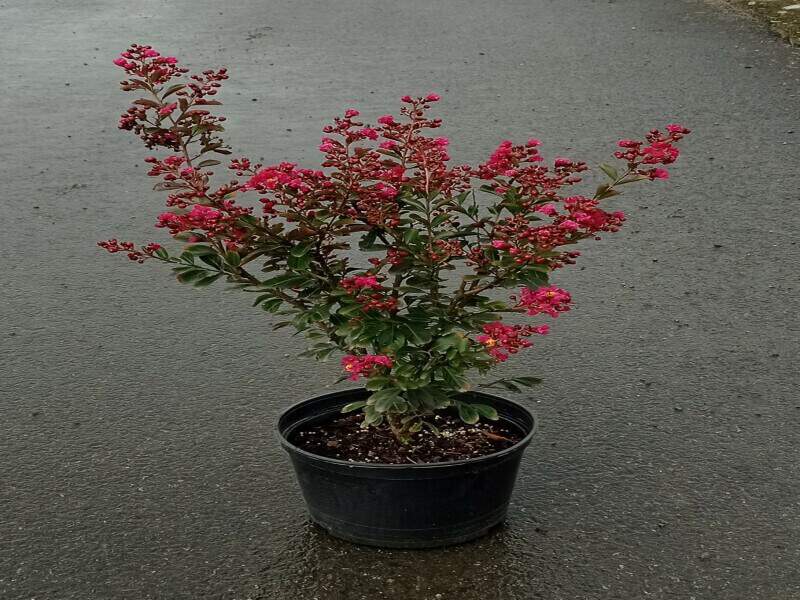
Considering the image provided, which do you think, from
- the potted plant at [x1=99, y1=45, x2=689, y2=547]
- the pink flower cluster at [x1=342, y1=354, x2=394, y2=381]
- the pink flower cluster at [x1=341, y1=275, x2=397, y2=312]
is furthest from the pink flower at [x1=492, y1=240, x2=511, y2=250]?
the pink flower cluster at [x1=342, y1=354, x2=394, y2=381]

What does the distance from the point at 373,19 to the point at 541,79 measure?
298 cm

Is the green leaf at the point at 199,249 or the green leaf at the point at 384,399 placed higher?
the green leaf at the point at 199,249

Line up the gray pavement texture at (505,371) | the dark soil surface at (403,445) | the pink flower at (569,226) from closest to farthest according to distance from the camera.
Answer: the pink flower at (569,226)
the gray pavement texture at (505,371)
the dark soil surface at (403,445)

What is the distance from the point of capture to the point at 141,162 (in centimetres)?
782

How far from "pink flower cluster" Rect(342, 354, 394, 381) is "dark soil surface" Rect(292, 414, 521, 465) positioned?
0.31m

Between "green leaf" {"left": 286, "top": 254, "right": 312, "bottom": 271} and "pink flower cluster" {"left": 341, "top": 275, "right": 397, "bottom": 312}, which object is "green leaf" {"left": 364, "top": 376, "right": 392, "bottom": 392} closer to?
"pink flower cluster" {"left": 341, "top": 275, "right": 397, "bottom": 312}

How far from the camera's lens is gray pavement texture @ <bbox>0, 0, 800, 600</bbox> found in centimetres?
331

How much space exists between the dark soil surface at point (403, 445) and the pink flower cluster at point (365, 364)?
1.02ft

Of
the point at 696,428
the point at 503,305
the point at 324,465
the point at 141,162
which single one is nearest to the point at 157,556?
the point at 324,465

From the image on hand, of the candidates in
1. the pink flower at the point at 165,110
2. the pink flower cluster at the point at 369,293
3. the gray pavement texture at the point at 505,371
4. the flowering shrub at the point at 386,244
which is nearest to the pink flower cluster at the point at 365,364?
the flowering shrub at the point at 386,244

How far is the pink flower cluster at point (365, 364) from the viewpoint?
3180 mm

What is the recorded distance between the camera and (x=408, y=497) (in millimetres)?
3281

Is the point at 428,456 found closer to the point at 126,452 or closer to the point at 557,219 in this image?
the point at 557,219

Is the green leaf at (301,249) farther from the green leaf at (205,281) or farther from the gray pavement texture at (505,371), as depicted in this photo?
the gray pavement texture at (505,371)
